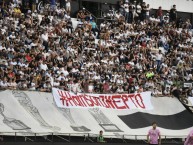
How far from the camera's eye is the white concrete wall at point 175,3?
4775 centimetres

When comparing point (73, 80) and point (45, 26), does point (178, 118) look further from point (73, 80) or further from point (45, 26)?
point (45, 26)

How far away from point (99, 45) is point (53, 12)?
11.1 feet

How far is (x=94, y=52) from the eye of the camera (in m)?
37.8

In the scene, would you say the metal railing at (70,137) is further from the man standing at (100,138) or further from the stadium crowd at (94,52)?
the stadium crowd at (94,52)

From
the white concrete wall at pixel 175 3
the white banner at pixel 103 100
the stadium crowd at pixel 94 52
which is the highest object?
the white concrete wall at pixel 175 3

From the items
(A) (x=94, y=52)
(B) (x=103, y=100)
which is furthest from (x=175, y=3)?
(B) (x=103, y=100)

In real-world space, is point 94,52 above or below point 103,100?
above

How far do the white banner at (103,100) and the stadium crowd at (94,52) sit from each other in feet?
3.21

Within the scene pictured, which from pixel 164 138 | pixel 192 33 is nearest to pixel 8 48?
pixel 164 138

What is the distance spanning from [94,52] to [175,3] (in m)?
13.7

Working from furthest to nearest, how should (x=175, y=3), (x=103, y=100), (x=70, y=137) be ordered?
(x=175, y=3) → (x=103, y=100) → (x=70, y=137)

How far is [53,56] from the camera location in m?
34.7

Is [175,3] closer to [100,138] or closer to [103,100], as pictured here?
[103,100]

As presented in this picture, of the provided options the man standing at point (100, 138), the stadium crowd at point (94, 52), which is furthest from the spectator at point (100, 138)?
the stadium crowd at point (94, 52)
